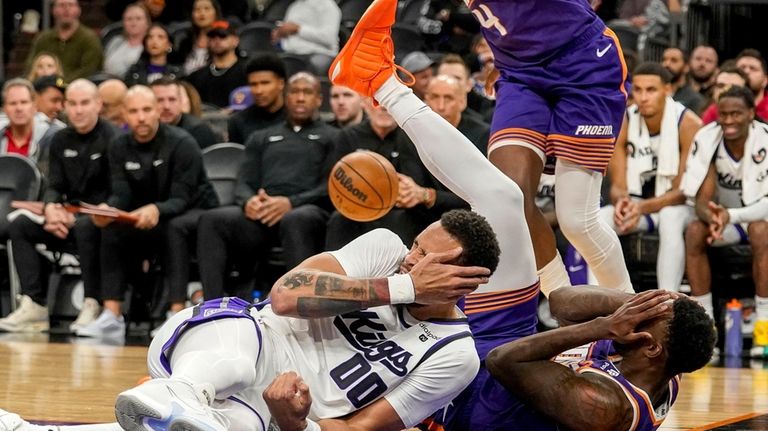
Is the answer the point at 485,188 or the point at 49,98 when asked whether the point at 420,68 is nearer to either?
the point at 49,98

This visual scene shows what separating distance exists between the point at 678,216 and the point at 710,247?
26 centimetres

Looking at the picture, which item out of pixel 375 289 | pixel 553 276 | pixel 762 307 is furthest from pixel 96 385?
pixel 762 307

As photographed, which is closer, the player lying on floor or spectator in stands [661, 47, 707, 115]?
the player lying on floor

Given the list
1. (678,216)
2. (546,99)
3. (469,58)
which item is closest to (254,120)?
(469,58)

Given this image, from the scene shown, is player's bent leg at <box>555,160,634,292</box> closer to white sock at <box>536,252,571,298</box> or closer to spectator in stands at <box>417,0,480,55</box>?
white sock at <box>536,252,571,298</box>

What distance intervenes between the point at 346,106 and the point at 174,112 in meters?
1.18

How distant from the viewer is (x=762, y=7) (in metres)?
10.7

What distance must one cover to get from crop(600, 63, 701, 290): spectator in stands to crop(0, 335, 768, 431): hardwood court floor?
4.03ft

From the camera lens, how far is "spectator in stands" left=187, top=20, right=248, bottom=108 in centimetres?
1041

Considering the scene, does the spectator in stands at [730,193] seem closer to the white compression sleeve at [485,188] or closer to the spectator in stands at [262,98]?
the spectator in stands at [262,98]

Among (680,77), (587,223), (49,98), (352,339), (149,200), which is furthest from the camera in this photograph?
(49,98)

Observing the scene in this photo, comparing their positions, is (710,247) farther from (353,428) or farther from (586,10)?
(353,428)

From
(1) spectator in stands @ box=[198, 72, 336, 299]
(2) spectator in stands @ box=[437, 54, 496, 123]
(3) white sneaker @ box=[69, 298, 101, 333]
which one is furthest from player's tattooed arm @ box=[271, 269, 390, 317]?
(3) white sneaker @ box=[69, 298, 101, 333]

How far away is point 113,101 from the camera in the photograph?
966 centimetres
